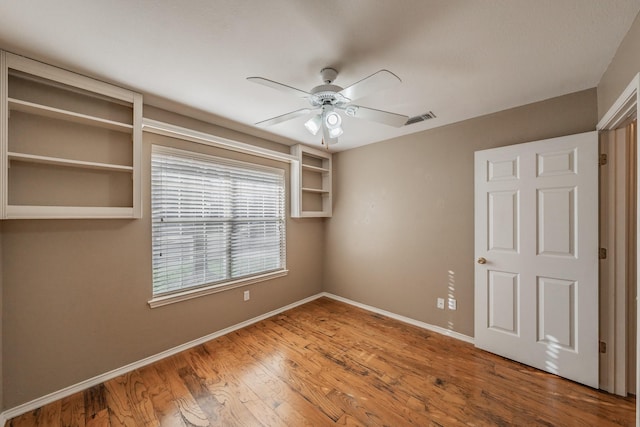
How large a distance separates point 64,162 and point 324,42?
2012 millimetres

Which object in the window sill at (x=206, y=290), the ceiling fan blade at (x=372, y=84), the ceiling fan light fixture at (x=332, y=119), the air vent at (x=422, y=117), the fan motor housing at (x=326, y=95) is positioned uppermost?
the air vent at (x=422, y=117)

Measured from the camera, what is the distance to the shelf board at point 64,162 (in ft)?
5.25

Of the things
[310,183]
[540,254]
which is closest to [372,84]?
[540,254]

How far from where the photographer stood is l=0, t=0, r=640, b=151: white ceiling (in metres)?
1.24

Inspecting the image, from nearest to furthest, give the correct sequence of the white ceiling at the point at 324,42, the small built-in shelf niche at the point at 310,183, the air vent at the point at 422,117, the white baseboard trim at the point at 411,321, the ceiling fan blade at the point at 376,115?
the white ceiling at the point at 324,42 < the ceiling fan blade at the point at 376,115 < the air vent at the point at 422,117 < the white baseboard trim at the point at 411,321 < the small built-in shelf niche at the point at 310,183

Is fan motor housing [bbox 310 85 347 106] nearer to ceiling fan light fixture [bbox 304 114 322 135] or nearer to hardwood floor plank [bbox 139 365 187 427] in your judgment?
ceiling fan light fixture [bbox 304 114 322 135]

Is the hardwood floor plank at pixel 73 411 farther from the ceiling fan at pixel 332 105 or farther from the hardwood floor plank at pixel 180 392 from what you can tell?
the ceiling fan at pixel 332 105

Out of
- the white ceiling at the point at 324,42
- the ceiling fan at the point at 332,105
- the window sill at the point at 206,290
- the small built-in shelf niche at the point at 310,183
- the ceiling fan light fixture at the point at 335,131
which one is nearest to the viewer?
the white ceiling at the point at 324,42

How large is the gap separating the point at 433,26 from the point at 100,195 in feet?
8.89

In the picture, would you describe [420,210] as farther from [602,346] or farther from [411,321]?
[602,346]

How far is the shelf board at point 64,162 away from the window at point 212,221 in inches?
14.7

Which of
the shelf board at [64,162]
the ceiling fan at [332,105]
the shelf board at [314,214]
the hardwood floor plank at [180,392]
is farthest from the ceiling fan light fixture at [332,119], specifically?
the hardwood floor plank at [180,392]

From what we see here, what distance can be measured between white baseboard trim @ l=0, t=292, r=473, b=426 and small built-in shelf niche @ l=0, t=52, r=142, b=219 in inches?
53.4

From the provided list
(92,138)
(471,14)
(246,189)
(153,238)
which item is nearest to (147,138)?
(92,138)
